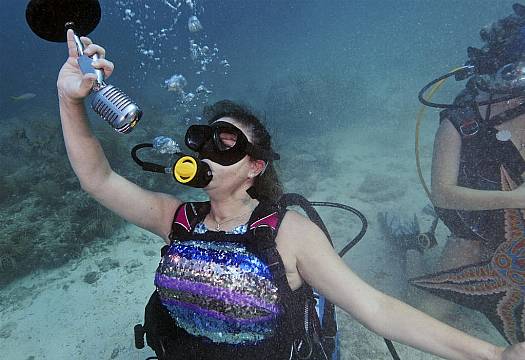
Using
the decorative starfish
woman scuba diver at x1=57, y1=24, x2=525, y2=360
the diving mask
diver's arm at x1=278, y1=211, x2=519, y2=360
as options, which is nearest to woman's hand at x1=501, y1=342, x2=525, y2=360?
diver's arm at x1=278, y1=211, x2=519, y2=360

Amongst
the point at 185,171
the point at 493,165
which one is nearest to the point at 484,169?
the point at 493,165

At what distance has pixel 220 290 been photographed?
2.01 meters

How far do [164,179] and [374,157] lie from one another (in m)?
7.28

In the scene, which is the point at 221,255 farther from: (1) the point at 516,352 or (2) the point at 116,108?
(1) the point at 516,352

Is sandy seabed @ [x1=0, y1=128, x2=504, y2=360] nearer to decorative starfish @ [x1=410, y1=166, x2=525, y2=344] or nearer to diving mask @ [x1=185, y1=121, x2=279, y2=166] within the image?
decorative starfish @ [x1=410, y1=166, x2=525, y2=344]

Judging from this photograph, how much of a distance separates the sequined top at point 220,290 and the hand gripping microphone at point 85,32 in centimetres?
100

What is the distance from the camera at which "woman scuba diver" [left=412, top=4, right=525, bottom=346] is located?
3.01 meters

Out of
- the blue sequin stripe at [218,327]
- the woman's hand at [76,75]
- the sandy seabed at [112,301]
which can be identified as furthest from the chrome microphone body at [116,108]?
the sandy seabed at [112,301]

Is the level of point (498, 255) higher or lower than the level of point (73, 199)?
higher

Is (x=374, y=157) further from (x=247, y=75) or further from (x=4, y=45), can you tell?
(x=4, y=45)

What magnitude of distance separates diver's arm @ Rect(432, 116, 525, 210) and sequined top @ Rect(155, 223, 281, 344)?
2333 mm

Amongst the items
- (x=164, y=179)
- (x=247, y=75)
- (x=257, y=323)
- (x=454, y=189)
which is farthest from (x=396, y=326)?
(x=247, y=75)

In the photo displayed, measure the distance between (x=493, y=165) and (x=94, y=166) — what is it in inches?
146

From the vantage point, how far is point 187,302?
84.6 inches
